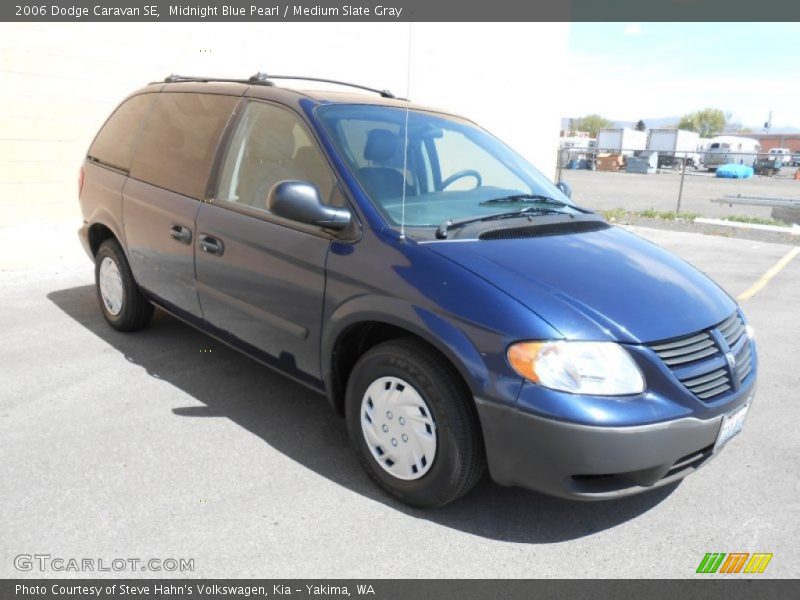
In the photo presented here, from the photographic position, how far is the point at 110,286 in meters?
4.87

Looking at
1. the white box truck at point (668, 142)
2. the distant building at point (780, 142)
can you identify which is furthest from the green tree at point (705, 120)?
the white box truck at point (668, 142)

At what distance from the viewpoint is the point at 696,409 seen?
101 inches

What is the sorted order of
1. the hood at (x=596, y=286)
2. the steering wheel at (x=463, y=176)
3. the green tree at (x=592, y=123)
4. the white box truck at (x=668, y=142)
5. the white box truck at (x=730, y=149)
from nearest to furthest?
1. the hood at (x=596, y=286)
2. the steering wheel at (x=463, y=176)
3. the white box truck at (x=668, y=142)
4. the white box truck at (x=730, y=149)
5. the green tree at (x=592, y=123)

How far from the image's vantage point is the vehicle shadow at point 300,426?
2893 millimetres

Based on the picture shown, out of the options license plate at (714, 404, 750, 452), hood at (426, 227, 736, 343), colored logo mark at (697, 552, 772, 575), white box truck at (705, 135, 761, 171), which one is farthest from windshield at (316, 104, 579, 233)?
white box truck at (705, 135, 761, 171)

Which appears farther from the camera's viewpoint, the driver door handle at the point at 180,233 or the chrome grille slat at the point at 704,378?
the driver door handle at the point at 180,233

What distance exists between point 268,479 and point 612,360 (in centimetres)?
167

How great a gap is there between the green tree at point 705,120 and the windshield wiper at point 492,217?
12969 cm

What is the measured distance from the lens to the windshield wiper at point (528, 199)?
3.54m

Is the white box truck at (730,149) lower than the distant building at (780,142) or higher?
lower

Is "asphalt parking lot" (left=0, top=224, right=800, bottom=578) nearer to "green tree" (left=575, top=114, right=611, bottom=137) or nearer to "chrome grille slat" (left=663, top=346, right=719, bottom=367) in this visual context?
"chrome grille slat" (left=663, top=346, right=719, bottom=367)

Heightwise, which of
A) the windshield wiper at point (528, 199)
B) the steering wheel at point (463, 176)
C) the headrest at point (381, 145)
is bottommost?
the windshield wiper at point (528, 199)
